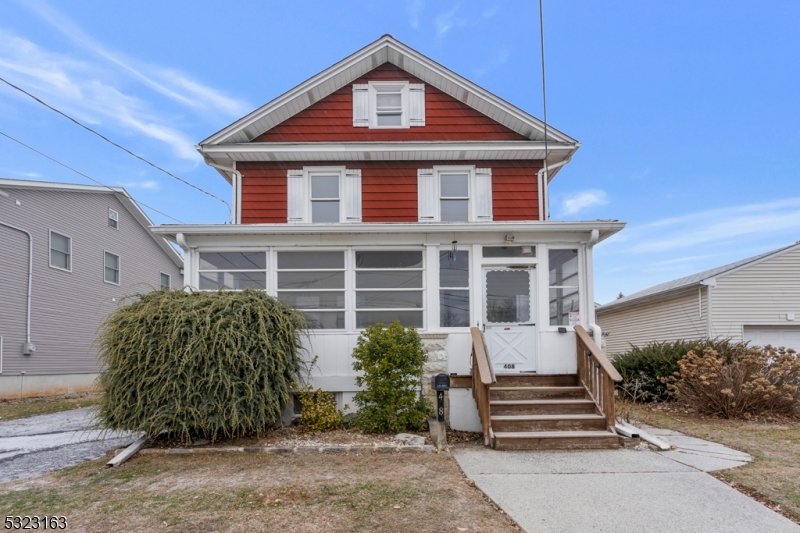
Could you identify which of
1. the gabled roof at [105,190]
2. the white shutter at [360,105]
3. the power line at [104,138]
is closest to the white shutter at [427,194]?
the white shutter at [360,105]

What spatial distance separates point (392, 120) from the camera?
11477 millimetres

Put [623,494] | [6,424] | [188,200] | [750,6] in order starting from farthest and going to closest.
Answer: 1. [188,200]
2. [750,6]
3. [6,424]
4. [623,494]

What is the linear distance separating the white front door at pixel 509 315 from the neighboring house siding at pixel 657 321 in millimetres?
4971

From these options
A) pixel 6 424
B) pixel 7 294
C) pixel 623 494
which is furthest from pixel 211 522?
pixel 7 294

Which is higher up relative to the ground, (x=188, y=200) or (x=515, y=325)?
(x=188, y=200)

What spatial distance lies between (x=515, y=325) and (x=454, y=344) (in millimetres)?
1137

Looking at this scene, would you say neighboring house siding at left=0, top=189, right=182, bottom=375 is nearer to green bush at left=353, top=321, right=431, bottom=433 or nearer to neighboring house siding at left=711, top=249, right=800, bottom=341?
green bush at left=353, top=321, right=431, bottom=433

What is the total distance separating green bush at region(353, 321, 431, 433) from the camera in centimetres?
736

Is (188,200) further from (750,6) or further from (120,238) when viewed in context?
(750,6)

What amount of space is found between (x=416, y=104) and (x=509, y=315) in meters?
5.41

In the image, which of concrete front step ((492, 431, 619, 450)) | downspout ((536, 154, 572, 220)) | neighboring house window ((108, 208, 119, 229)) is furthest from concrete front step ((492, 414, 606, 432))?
neighboring house window ((108, 208, 119, 229))

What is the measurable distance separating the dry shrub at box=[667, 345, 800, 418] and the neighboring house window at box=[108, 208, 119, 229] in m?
18.0

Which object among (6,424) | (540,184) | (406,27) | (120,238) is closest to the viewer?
(6,424)

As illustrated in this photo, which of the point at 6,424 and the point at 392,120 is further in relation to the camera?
the point at 392,120
